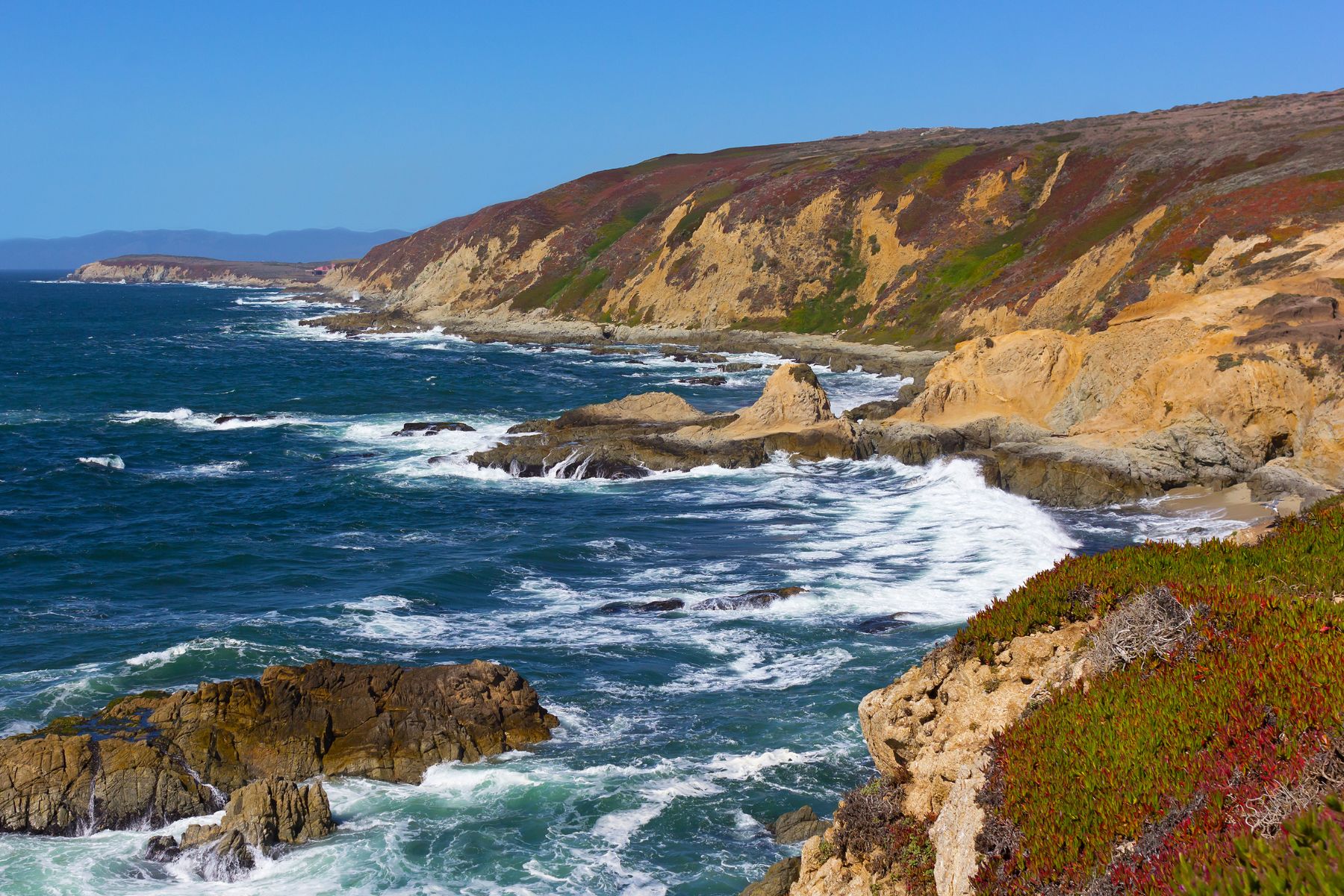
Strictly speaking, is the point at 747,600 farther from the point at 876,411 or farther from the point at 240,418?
the point at 240,418

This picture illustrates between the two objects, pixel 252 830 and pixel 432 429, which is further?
pixel 432 429

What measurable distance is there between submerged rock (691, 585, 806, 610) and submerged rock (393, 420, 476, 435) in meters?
29.4

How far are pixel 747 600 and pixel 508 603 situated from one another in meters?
6.26

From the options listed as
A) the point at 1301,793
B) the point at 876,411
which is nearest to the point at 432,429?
the point at 876,411

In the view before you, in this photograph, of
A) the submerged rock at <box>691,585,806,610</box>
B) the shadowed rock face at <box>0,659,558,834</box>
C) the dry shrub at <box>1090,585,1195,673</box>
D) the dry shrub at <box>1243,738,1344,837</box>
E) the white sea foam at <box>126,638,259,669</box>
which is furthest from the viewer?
the submerged rock at <box>691,585,806,610</box>

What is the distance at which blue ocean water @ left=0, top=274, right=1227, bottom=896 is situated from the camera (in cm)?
1595

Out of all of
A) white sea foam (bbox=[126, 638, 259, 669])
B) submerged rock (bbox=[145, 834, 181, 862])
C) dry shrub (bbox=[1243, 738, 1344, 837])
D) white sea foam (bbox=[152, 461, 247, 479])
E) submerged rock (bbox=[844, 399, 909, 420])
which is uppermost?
dry shrub (bbox=[1243, 738, 1344, 837])

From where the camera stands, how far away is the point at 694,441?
151 feet

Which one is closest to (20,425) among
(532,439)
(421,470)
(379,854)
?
(421,470)

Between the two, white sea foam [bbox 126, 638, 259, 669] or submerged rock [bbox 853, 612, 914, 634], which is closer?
white sea foam [bbox 126, 638, 259, 669]

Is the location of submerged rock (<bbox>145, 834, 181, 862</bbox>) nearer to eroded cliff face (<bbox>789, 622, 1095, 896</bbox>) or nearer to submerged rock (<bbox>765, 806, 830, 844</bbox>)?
submerged rock (<bbox>765, 806, 830, 844</bbox>)

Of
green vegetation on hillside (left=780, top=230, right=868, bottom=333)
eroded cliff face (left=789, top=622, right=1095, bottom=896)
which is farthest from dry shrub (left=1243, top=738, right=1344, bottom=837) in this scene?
green vegetation on hillside (left=780, top=230, right=868, bottom=333)

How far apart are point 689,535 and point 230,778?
1861cm

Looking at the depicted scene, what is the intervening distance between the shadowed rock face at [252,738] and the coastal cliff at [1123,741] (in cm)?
807
